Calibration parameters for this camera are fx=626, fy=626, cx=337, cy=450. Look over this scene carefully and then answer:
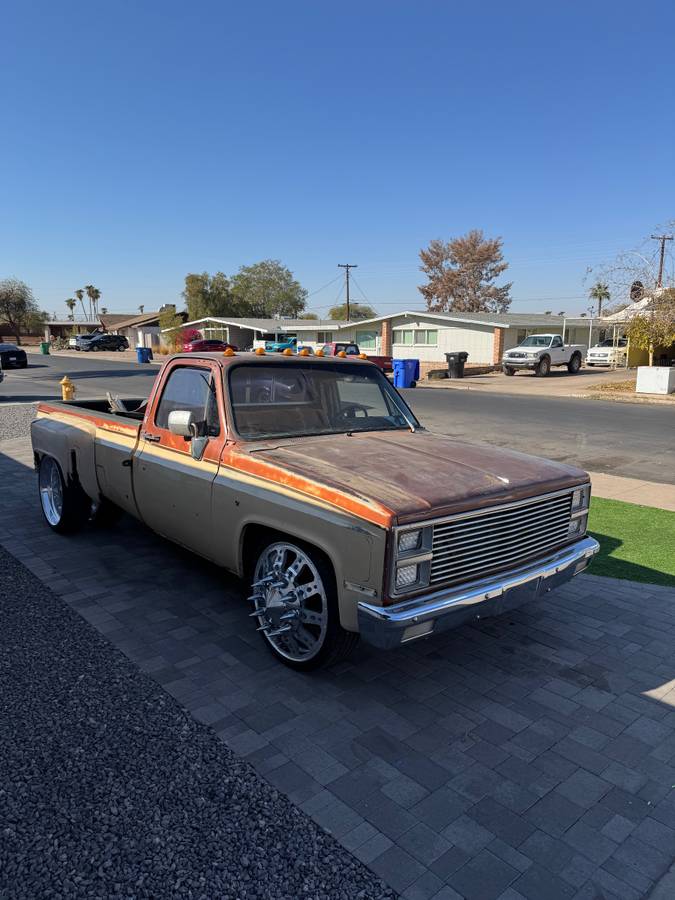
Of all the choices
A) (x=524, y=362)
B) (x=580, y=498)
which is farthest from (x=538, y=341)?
(x=580, y=498)

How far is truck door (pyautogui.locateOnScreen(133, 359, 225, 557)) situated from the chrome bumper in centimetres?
154

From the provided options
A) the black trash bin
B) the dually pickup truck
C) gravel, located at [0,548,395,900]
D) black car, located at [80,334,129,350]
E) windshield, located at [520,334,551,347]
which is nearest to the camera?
gravel, located at [0,548,395,900]

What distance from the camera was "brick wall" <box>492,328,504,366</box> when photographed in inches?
1486

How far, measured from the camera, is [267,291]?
279 ft

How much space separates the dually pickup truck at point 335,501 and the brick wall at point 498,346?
113 feet

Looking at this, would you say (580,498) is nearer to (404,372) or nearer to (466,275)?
(404,372)

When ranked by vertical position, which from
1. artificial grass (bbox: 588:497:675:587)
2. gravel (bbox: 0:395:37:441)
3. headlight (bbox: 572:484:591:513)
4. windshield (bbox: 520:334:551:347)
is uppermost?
windshield (bbox: 520:334:551:347)

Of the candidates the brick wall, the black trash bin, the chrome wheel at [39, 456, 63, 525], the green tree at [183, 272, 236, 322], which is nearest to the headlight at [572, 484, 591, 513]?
the chrome wheel at [39, 456, 63, 525]

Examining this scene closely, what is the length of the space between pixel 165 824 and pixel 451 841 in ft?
3.78

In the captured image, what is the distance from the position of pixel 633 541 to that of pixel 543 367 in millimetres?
27597

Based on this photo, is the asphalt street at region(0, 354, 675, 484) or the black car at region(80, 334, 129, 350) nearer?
the asphalt street at region(0, 354, 675, 484)

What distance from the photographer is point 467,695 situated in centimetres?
351

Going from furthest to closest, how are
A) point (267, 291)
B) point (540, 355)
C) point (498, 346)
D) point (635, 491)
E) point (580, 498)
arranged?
point (267, 291), point (498, 346), point (540, 355), point (635, 491), point (580, 498)

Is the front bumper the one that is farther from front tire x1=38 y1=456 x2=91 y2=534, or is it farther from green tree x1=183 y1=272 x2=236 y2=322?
green tree x1=183 y1=272 x2=236 y2=322
